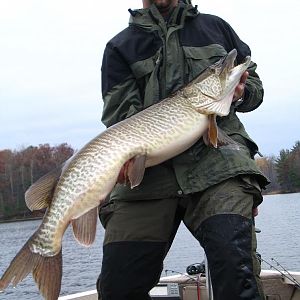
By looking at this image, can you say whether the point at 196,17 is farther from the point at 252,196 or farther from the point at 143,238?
the point at 143,238

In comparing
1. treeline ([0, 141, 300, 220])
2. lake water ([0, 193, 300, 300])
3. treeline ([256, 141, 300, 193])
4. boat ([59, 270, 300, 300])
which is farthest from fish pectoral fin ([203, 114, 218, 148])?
treeline ([256, 141, 300, 193])

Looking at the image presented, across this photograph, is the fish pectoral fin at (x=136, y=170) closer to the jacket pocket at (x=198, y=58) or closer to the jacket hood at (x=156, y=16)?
the jacket pocket at (x=198, y=58)

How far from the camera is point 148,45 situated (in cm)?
403

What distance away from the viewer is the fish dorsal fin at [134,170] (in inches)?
134

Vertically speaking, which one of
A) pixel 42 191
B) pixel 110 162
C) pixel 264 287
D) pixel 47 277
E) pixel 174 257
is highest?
pixel 110 162

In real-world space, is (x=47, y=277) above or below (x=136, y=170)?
below

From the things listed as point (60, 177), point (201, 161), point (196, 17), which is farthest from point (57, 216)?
point (196, 17)

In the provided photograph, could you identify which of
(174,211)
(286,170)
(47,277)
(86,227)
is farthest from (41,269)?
(286,170)

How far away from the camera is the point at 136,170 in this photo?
3426 millimetres

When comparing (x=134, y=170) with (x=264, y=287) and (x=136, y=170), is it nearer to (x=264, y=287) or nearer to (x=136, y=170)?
(x=136, y=170)

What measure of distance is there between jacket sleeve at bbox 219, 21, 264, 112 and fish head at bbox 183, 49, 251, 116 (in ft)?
0.94

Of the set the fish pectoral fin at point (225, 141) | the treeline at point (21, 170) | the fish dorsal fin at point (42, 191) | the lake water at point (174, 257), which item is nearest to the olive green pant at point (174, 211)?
the fish pectoral fin at point (225, 141)

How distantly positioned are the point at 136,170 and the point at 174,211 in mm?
510

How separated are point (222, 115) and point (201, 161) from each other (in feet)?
1.12
